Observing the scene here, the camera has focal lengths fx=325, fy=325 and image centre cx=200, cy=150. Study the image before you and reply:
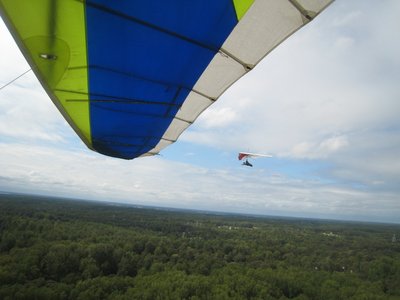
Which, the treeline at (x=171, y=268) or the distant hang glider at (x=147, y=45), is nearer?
the distant hang glider at (x=147, y=45)

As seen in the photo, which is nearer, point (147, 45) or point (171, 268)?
point (147, 45)

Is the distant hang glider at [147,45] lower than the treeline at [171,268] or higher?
higher

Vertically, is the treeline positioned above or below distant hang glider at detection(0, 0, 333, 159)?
below

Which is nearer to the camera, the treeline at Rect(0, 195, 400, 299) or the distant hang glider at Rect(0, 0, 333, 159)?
the distant hang glider at Rect(0, 0, 333, 159)

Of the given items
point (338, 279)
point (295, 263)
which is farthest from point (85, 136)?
point (295, 263)

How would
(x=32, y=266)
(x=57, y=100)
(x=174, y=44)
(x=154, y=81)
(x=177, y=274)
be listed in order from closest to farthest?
(x=174, y=44) → (x=154, y=81) → (x=57, y=100) → (x=32, y=266) → (x=177, y=274)

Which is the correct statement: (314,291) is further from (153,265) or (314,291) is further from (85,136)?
(85,136)

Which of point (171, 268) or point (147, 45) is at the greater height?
point (147, 45)

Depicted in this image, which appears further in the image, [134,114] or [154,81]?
[134,114]
